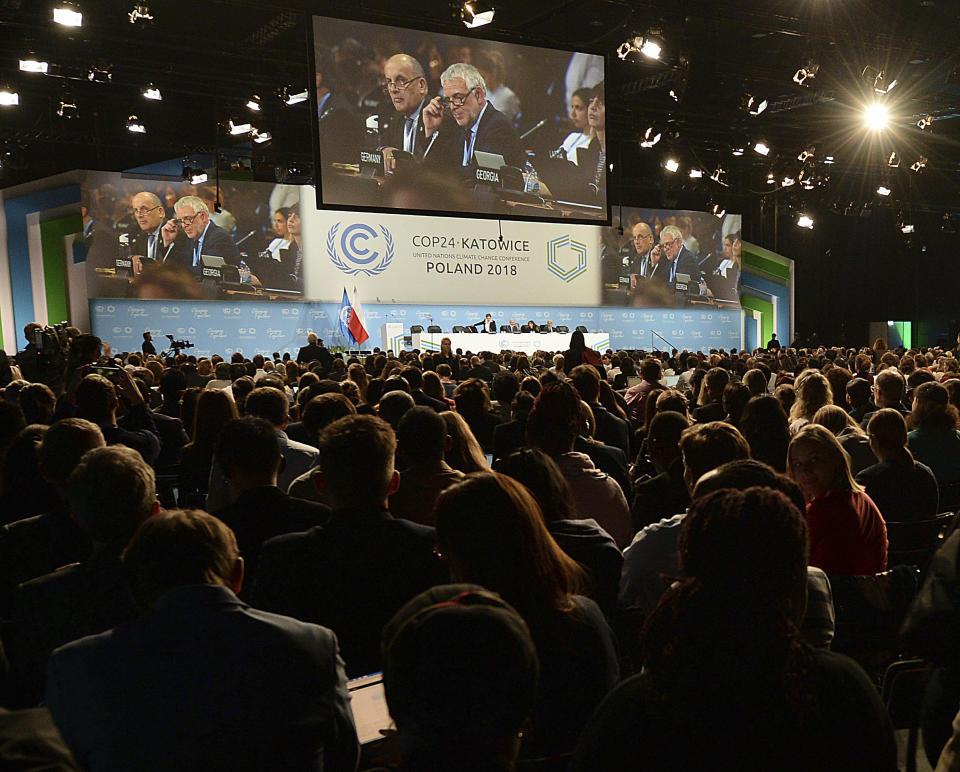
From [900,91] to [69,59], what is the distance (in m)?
13.6

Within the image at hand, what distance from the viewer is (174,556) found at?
5.25 ft

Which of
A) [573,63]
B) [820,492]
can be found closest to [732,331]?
[573,63]

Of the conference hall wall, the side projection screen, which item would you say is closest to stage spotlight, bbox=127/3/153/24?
the side projection screen

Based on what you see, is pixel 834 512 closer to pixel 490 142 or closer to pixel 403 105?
pixel 403 105

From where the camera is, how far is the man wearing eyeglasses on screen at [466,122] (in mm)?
10828

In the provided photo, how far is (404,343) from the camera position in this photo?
1964 cm

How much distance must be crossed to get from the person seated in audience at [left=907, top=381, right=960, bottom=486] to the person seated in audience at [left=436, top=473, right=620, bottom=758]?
3645 millimetres

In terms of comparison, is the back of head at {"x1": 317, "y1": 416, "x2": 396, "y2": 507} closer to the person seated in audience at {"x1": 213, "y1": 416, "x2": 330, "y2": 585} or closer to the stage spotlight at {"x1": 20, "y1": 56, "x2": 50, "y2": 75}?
the person seated in audience at {"x1": 213, "y1": 416, "x2": 330, "y2": 585}

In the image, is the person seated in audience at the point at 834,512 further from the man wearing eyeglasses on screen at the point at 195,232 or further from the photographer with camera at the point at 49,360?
the man wearing eyeglasses on screen at the point at 195,232

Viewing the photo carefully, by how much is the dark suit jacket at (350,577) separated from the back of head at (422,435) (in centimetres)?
102

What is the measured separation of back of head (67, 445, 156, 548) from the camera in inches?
89.0

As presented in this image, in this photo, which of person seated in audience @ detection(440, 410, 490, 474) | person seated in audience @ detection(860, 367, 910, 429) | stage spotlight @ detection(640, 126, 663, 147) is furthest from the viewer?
stage spotlight @ detection(640, 126, 663, 147)

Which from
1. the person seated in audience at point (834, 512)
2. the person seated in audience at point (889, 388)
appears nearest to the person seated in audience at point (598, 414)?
the person seated in audience at point (889, 388)

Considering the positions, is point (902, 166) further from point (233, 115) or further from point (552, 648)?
point (552, 648)
